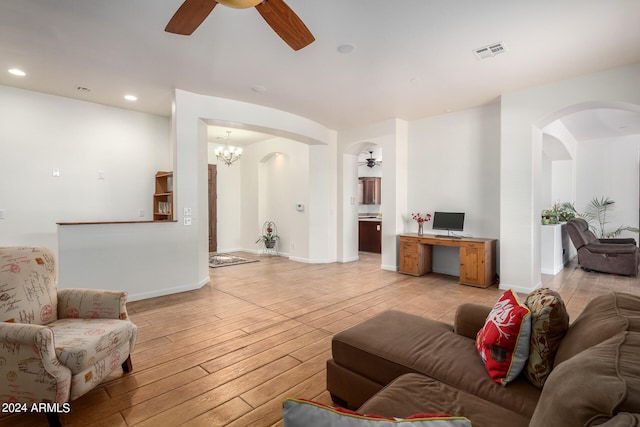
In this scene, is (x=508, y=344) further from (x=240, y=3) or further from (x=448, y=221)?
(x=448, y=221)

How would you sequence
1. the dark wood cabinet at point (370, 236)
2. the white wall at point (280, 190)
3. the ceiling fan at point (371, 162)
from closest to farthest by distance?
the white wall at point (280, 190) < the dark wood cabinet at point (370, 236) < the ceiling fan at point (371, 162)

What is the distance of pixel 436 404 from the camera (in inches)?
48.1

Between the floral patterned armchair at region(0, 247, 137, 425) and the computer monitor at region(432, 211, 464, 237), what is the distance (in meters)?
4.74

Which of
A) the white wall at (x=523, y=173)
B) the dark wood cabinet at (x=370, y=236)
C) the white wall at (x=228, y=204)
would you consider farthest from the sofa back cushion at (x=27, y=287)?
the dark wood cabinet at (x=370, y=236)

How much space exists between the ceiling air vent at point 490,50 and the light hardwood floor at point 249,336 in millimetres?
2869

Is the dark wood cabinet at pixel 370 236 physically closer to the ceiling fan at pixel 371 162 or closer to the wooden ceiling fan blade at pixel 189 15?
the ceiling fan at pixel 371 162

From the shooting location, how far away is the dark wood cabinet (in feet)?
26.6

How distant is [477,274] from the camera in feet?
15.4

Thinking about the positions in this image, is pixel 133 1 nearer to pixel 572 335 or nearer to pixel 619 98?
pixel 572 335

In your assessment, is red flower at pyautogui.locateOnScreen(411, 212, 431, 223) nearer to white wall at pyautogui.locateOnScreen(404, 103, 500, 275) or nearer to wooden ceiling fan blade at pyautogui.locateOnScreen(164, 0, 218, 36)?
white wall at pyautogui.locateOnScreen(404, 103, 500, 275)

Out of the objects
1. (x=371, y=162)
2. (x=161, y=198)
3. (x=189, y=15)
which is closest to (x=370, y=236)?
(x=371, y=162)

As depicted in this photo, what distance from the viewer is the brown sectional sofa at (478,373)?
0.69m

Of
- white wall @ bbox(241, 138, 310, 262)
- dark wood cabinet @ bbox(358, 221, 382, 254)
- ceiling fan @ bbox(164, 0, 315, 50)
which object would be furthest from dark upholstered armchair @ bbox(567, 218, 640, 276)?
ceiling fan @ bbox(164, 0, 315, 50)

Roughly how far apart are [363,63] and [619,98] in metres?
3.03
